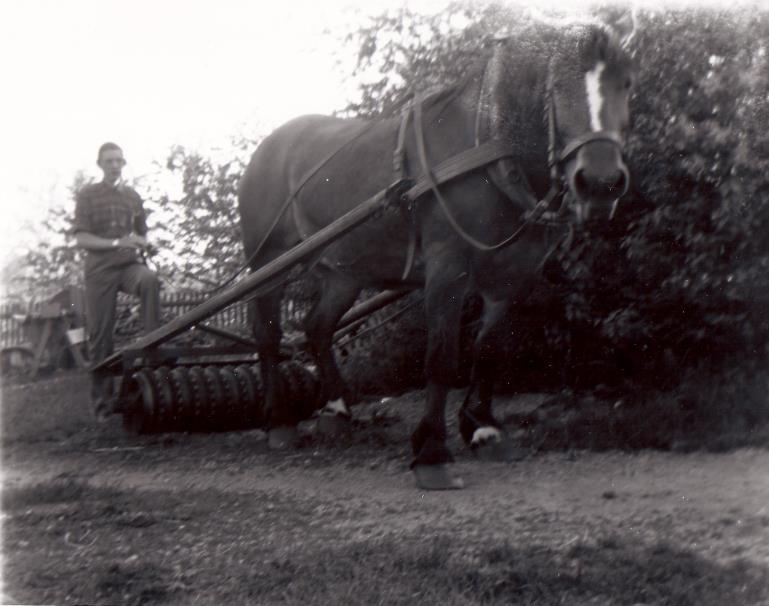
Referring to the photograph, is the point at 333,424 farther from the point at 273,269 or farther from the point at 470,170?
the point at 470,170

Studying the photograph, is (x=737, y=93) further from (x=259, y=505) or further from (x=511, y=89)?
(x=259, y=505)

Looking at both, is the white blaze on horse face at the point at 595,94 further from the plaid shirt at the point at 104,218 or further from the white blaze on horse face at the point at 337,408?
the plaid shirt at the point at 104,218

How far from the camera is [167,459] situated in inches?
232

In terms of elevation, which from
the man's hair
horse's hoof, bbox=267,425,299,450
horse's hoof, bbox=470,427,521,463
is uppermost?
the man's hair

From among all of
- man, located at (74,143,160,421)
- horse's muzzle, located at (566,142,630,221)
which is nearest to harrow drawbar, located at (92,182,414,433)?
man, located at (74,143,160,421)

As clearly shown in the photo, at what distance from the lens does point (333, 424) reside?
257 inches

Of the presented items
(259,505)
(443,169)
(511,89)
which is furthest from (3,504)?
(511,89)

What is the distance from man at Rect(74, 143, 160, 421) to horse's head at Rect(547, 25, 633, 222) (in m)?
3.56

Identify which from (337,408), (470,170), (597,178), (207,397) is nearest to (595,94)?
(597,178)

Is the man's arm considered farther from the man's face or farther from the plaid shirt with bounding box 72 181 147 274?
the man's face

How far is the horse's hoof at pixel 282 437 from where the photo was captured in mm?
6329

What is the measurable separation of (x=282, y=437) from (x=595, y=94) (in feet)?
9.94

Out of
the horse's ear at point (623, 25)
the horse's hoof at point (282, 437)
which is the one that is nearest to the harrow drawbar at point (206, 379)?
the horse's hoof at point (282, 437)

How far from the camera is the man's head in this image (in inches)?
287
